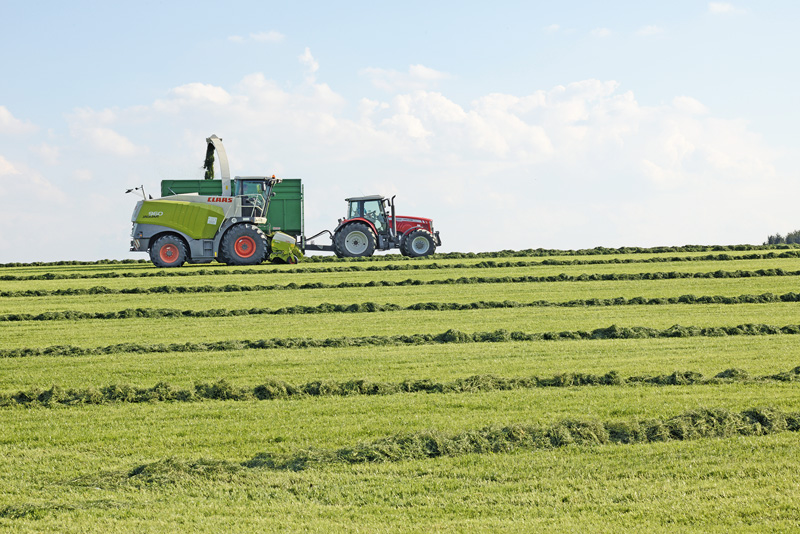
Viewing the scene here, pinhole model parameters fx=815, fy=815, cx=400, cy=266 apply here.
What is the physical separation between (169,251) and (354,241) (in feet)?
22.8

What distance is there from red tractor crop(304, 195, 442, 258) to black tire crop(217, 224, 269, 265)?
342cm

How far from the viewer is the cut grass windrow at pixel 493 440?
7.51 meters

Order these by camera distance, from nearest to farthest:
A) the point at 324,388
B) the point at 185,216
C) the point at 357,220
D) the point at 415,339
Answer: the point at 324,388 → the point at 415,339 → the point at 185,216 → the point at 357,220

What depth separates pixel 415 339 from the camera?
14.7 metres

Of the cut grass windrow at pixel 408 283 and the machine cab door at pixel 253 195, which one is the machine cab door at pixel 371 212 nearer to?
the machine cab door at pixel 253 195

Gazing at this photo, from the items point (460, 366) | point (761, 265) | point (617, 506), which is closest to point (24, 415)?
point (460, 366)

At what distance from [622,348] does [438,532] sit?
27.2 ft

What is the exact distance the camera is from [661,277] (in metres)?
24.0

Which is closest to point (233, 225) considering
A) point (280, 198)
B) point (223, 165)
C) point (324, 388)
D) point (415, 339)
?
point (223, 165)

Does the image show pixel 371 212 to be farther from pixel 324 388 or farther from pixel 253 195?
pixel 324 388

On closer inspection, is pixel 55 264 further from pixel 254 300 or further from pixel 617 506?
pixel 617 506

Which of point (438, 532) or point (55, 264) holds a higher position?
point (55, 264)

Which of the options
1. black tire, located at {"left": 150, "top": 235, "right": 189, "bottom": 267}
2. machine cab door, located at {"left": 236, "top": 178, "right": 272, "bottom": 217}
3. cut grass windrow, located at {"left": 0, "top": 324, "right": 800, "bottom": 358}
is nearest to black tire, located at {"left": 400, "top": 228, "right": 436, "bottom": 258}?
machine cab door, located at {"left": 236, "top": 178, "right": 272, "bottom": 217}

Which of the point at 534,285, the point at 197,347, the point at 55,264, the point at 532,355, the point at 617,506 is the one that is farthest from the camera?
the point at 55,264
